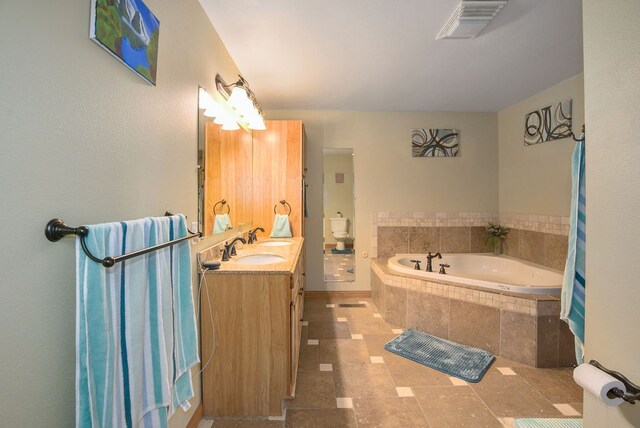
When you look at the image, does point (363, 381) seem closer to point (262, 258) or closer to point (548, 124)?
point (262, 258)

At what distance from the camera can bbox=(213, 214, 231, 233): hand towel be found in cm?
202

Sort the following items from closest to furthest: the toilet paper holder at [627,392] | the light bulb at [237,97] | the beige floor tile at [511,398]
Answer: the toilet paper holder at [627,392] < the beige floor tile at [511,398] < the light bulb at [237,97]

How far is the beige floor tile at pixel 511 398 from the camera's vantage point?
176 cm

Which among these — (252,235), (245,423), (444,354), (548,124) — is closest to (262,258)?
(252,235)

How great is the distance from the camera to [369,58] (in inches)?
94.0

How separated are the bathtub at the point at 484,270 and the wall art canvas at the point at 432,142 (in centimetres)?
135

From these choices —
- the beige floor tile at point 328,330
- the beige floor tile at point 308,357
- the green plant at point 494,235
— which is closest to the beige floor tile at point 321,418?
the beige floor tile at point 308,357

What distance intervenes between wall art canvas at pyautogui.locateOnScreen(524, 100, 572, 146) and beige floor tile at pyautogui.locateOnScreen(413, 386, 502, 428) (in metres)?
2.57

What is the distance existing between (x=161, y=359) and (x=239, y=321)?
629mm

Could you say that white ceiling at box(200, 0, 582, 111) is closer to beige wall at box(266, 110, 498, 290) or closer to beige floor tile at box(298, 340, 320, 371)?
beige wall at box(266, 110, 498, 290)

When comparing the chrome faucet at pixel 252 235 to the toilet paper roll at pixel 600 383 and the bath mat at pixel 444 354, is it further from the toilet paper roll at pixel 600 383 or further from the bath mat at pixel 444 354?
the toilet paper roll at pixel 600 383

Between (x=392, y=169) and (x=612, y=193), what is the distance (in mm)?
3156

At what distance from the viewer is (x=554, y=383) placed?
6.70 feet

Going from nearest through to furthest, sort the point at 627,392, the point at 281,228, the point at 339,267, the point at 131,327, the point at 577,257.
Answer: the point at 627,392 → the point at 131,327 → the point at 577,257 → the point at 281,228 → the point at 339,267
